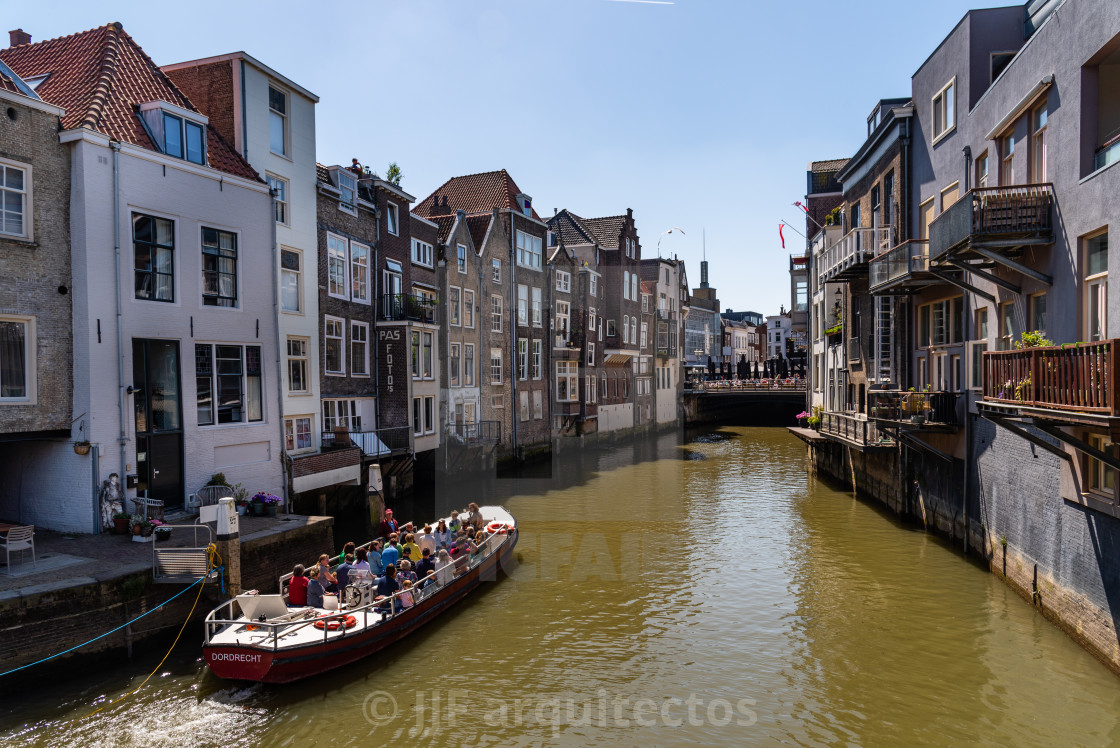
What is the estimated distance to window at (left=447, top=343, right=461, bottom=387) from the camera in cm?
3450

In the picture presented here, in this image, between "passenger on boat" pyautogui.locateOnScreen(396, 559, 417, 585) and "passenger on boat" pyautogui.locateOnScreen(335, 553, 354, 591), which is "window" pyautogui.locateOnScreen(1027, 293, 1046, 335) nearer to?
"passenger on boat" pyautogui.locateOnScreen(396, 559, 417, 585)

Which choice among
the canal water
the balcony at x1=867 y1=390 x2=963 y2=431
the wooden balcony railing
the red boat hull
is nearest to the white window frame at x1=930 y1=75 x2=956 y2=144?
the balcony at x1=867 y1=390 x2=963 y2=431

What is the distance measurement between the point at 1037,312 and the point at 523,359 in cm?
2913

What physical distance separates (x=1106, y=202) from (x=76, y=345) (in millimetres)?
20501

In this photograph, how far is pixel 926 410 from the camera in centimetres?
2011

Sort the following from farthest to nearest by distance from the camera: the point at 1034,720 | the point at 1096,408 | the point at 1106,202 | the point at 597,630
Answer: the point at 597,630, the point at 1106,202, the point at 1034,720, the point at 1096,408

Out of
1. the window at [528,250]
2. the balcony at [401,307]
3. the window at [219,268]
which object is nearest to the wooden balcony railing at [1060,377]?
the window at [219,268]

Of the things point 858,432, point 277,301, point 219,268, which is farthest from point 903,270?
point 219,268

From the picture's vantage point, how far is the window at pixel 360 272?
26844 mm

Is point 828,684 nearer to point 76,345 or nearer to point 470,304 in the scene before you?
point 76,345

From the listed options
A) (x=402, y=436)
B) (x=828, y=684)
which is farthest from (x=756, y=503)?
(x=828, y=684)

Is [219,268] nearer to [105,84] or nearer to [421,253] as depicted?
[105,84]

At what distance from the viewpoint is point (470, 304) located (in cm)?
3666

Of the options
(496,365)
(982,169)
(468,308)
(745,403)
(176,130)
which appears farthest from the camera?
(745,403)
